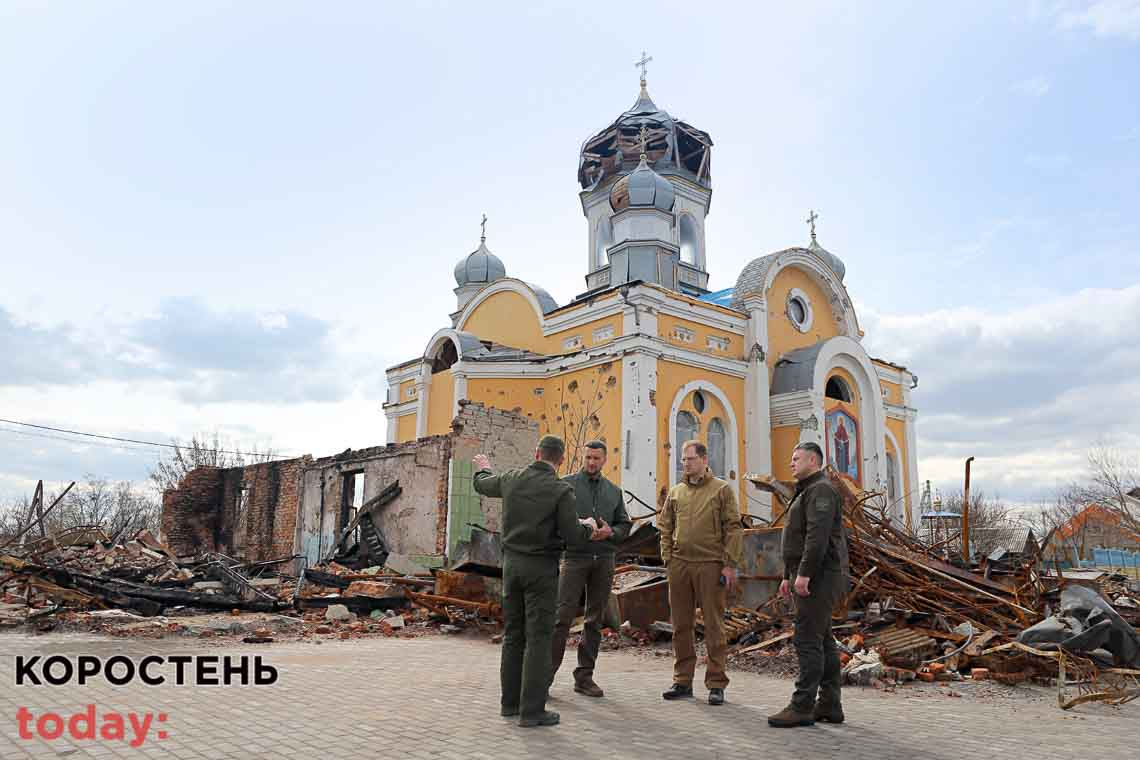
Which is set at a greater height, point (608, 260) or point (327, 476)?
point (608, 260)

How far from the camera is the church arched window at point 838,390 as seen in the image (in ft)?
81.1

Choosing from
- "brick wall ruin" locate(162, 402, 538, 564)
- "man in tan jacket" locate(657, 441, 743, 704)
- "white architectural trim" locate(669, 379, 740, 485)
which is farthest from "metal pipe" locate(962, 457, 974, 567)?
"white architectural trim" locate(669, 379, 740, 485)

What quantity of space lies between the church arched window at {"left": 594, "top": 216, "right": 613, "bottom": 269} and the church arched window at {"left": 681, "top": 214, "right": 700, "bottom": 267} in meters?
2.79

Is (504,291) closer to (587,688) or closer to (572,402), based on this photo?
(572,402)

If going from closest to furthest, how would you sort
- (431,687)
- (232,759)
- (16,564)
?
(232,759) → (431,687) → (16,564)

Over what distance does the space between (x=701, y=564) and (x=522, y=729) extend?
71.8 inches

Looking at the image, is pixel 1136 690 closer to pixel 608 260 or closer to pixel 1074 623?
pixel 1074 623

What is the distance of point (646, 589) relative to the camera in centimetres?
938

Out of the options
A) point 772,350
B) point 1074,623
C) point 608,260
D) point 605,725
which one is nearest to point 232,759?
point 605,725

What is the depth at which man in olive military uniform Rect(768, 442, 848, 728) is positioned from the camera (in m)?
5.16

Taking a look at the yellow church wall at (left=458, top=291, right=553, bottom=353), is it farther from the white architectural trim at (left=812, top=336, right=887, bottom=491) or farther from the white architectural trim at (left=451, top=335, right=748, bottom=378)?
the white architectural trim at (left=812, top=336, right=887, bottom=491)

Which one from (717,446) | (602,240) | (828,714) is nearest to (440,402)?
(717,446)

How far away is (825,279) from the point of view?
2538cm

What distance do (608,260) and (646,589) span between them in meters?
18.9
